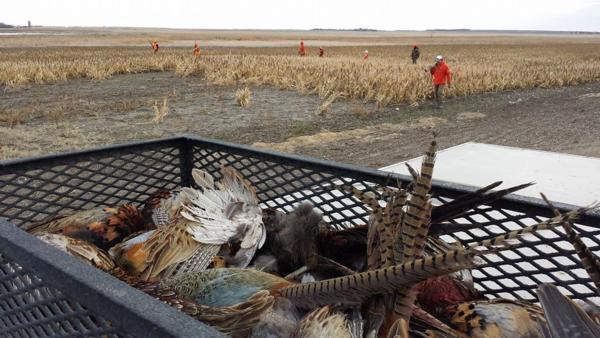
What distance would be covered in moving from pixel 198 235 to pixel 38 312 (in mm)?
868

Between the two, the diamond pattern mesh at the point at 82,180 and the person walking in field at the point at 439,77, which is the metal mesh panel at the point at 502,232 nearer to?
the diamond pattern mesh at the point at 82,180

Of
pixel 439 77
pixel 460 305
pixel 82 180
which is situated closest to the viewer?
pixel 460 305

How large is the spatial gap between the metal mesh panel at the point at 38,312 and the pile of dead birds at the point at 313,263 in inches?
15.2

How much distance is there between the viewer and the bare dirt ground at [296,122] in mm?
9633

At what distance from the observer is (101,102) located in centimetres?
1488

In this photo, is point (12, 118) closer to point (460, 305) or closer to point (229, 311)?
point (229, 311)

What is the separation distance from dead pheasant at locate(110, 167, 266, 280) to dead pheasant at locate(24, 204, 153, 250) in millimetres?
159

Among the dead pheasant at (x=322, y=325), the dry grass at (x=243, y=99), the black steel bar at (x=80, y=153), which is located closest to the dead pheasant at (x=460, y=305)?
the dead pheasant at (x=322, y=325)

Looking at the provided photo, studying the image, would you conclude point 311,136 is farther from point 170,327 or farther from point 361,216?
point 170,327

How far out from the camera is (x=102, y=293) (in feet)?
3.12

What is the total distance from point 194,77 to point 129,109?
28.7 ft

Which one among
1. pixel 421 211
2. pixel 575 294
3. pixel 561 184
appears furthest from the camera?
pixel 561 184

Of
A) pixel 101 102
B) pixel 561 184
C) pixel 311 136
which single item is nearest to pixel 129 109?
pixel 101 102

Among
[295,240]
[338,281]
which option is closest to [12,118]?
[295,240]
